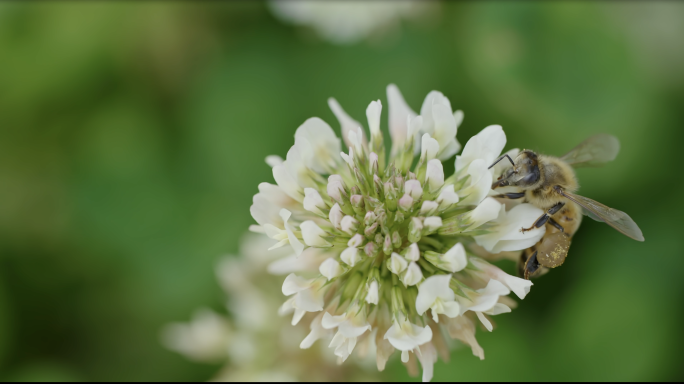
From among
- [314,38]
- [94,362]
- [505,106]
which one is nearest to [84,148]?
[94,362]

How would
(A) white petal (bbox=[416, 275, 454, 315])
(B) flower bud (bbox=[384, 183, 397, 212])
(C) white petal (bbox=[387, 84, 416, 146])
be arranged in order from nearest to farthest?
(A) white petal (bbox=[416, 275, 454, 315]), (B) flower bud (bbox=[384, 183, 397, 212]), (C) white petal (bbox=[387, 84, 416, 146])

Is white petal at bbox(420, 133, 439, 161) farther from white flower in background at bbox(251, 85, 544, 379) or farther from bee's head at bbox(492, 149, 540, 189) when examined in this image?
bee's head at bbox(492, 149, 540, 189)

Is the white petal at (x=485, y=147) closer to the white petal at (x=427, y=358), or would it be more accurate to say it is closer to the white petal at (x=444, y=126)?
the white petal at (x=444, y=126)

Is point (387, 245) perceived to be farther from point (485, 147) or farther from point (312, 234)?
point (485, 147)

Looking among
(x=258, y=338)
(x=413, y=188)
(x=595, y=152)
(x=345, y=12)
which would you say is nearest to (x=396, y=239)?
(x=413, y=188)

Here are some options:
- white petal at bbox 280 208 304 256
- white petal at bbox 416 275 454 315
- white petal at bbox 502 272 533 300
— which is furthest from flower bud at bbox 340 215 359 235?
white petal at bbox 502 272 533 300

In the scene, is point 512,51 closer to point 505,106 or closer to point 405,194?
point 505,106

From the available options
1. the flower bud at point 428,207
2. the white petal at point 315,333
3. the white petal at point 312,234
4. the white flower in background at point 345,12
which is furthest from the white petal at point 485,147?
the white flower in background at point 345,12
